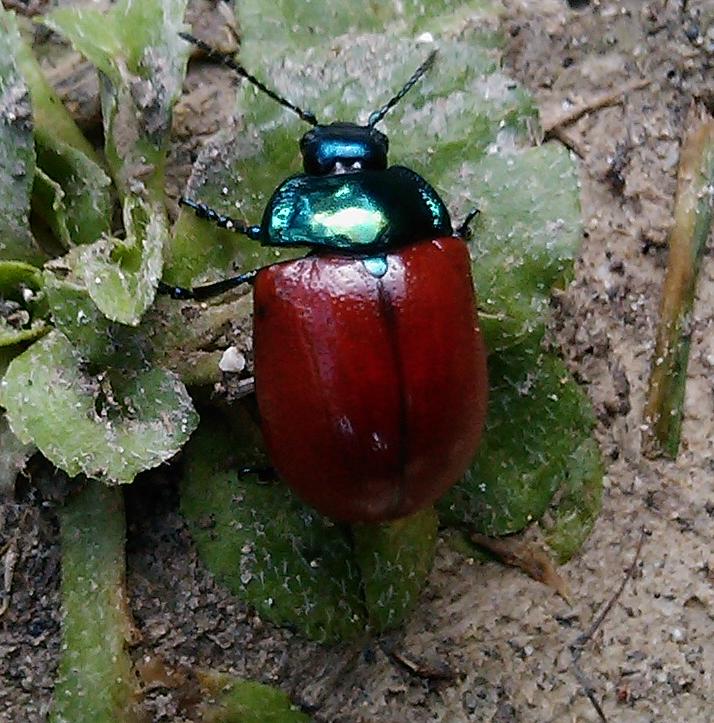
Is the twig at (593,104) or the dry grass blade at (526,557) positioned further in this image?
the twig at (593,104)

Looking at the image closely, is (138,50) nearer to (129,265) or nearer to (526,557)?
(129,265)

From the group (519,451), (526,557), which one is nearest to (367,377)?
(519,451)

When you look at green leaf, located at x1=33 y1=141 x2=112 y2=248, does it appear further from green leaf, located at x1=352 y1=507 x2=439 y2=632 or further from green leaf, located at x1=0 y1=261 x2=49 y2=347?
green leaf, located at x1=352 y1=507 x2=439 y2=632

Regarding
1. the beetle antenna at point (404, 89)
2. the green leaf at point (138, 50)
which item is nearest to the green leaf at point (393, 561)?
the beetle antenna at point (404, 89)

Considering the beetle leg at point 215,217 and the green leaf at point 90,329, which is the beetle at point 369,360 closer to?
the beetle leg at point 215,217

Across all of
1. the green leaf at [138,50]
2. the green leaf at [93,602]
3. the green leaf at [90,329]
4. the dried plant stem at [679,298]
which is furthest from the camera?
the dried plant stem at [679,298]

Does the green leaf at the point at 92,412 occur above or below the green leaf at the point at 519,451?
above
